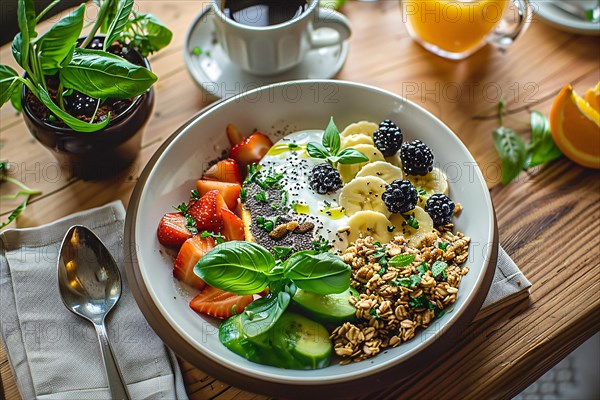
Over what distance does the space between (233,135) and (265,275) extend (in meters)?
0.49

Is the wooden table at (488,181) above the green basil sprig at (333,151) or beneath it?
A: beneath

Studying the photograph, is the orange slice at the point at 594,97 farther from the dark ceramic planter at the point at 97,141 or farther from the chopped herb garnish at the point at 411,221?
the dark ceramic planter at the point at 97,141

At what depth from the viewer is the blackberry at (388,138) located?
5.06 feet

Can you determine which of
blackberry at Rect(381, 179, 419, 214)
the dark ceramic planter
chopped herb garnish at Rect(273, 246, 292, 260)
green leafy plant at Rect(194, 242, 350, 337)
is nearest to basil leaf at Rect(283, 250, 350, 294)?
green leafy plant at Rect(194, 242, 350, 337)

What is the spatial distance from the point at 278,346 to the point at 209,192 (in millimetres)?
447

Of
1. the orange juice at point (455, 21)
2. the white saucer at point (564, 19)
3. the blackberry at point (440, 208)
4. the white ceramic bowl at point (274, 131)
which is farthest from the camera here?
the white saucer at point (564, 19)

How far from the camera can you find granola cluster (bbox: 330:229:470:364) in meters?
1.29

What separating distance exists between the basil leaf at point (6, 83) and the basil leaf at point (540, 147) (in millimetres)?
1359

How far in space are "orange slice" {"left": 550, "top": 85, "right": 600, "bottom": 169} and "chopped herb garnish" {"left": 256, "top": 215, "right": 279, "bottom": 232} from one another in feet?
2.85

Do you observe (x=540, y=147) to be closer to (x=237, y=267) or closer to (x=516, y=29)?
(x=516, y=29)

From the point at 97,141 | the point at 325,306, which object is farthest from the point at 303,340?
the point at 97,141

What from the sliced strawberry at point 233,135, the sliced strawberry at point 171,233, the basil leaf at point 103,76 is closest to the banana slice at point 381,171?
the sliced strawberry at point 233,135

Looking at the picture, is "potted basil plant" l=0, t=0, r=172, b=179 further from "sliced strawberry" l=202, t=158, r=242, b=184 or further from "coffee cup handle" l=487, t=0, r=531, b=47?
"coffee cup handle" l=487, t=0, r=531, b=47

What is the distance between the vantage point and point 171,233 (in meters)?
1.46
